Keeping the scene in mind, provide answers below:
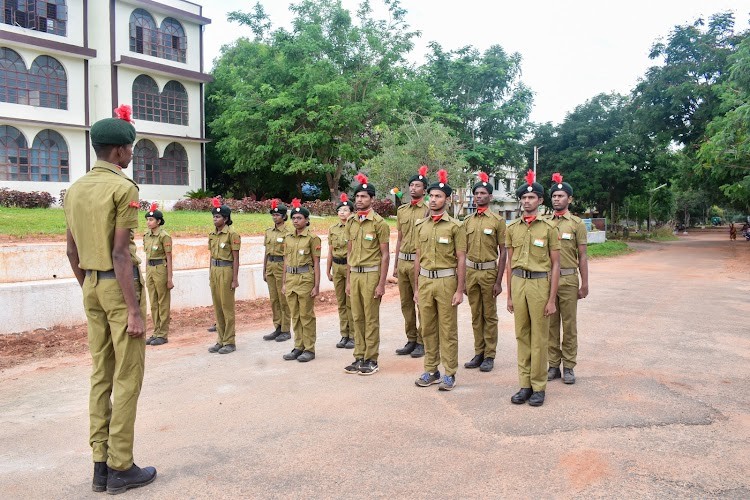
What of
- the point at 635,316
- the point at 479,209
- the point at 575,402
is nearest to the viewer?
the point at 575,402

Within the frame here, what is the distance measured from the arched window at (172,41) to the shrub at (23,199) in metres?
10.6

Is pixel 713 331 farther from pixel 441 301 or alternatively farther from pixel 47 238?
pixel 47 238

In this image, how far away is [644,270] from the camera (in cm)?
1812

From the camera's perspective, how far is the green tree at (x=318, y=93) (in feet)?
85.3

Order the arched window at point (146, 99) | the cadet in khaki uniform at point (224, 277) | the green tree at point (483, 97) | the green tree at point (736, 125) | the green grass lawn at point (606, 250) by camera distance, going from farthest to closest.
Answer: the green tree at point (483, 97)
the arched window at point (146, 99)
the green grass lawn at point (606, 250)
the green tree at point (736, 125)
the cadet in khaki uniform at point (224, 277)

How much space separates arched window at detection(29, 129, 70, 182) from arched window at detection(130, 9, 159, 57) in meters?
5.30

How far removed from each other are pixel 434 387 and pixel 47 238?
843cm

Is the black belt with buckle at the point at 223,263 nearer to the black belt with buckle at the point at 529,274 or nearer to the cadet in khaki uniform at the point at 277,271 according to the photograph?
the cadet in khaki uniform at the point at 277,271

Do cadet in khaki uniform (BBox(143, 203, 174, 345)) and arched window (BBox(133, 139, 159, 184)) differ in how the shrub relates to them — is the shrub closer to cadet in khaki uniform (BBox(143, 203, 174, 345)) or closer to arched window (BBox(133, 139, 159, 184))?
arched window (BBox(133, 139, 159, 184))

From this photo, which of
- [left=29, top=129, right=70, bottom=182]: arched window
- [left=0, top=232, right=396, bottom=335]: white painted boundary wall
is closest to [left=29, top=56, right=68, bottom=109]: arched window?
[left=29, top=129, right=70, bottom=182]: arched window

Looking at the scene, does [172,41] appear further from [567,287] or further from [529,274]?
[529,274]

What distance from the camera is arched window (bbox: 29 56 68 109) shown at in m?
22.5

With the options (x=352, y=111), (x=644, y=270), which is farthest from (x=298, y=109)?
(x=644, y=270)

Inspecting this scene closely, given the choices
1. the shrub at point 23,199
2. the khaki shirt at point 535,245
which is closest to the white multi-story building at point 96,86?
the shrub at point 23,199
